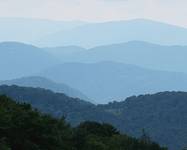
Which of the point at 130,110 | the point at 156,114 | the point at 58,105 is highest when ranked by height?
the point at 130,110

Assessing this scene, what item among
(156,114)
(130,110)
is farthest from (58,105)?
(156,114)

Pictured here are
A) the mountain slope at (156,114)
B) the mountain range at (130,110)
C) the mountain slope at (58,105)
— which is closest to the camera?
the mountain slope at (156,114)

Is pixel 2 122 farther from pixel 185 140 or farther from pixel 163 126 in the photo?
pixel 163 126

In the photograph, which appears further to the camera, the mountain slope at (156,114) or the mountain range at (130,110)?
the mountain range at (130,110)

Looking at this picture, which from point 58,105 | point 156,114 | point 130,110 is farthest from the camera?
point 130,110

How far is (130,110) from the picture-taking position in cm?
17562

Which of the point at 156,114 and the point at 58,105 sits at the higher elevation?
the point at 58,105

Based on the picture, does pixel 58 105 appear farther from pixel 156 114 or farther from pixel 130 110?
pixel 156 114

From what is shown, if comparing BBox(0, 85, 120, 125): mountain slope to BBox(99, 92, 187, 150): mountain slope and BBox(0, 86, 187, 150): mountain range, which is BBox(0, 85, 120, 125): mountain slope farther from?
BBox(99, 92, 187, 150): mountain slope

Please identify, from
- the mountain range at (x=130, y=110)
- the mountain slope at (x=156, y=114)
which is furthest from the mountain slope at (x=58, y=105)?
the mountain slope at (x=156, y=114)

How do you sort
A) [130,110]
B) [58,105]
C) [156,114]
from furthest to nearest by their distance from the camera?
1. [130,110]
2. [156,114]
3. [58,105]

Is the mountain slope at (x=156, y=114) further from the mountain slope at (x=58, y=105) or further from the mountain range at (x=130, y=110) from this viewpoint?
the mountain slope at (x=58, y=105)

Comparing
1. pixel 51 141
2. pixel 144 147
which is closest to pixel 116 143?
pixel 144 147

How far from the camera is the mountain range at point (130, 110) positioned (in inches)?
6309
